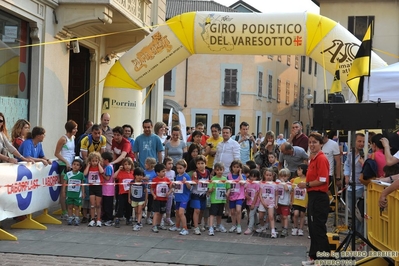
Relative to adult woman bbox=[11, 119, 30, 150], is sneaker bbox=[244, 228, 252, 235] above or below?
below

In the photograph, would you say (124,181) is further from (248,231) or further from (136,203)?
(248,231)

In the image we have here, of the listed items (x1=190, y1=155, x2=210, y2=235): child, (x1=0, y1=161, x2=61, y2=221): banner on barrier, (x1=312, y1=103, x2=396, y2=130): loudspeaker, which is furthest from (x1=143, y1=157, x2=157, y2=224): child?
(x1=312, y1=103, x2=396, y2=130): loudspeaker

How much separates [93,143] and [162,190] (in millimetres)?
1811

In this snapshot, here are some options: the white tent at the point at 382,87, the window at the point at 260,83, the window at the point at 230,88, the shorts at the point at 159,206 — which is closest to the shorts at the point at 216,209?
the shorts at the point at 159,206

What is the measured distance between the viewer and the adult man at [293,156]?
464 inches

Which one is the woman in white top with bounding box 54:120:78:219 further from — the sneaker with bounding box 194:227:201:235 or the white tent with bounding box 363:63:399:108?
the white tent with bounding box 363:63:399:108

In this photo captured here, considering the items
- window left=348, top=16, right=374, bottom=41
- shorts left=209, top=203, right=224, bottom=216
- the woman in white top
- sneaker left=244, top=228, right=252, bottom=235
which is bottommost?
sneaker left=244, top=228, right=252, bottom=235

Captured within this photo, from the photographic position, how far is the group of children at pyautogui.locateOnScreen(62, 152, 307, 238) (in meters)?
10.9

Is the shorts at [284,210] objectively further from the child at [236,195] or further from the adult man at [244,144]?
the adult man at [244,144]

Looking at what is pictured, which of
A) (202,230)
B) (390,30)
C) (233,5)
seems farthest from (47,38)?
(233,5)

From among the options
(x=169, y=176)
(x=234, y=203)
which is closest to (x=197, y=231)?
(x=234, y=203)

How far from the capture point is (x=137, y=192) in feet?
36.4

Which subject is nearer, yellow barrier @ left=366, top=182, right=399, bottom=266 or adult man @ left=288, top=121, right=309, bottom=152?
yellow barrier @ left=366, top=182, right=399, bottom=266

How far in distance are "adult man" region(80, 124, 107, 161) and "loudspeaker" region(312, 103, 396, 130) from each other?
16.4 ft
